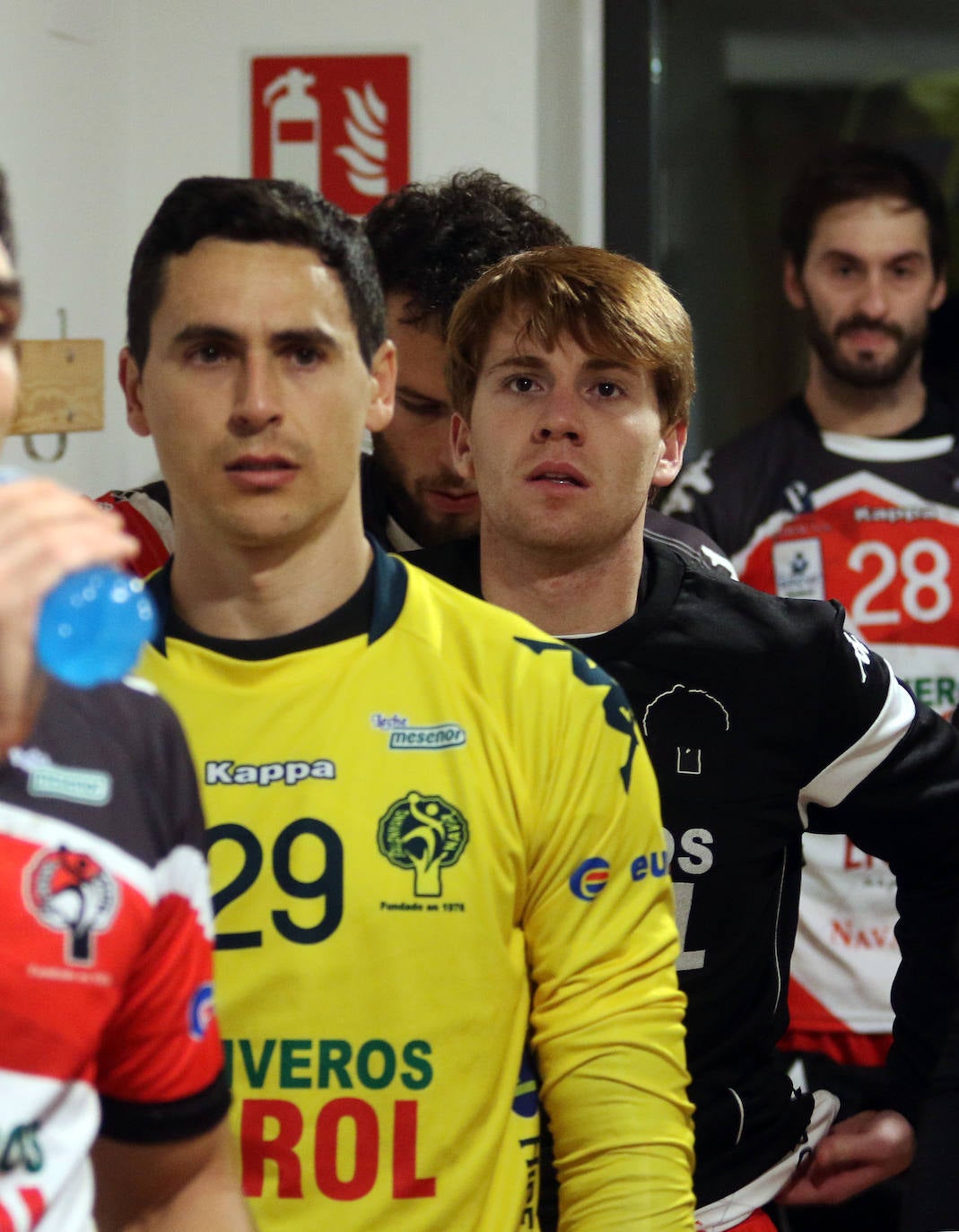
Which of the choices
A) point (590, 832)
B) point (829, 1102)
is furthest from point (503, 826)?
point (829, 1102)

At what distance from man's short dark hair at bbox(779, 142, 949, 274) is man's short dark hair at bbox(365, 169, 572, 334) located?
1.31m

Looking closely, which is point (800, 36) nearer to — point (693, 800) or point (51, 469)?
point (51, 469)

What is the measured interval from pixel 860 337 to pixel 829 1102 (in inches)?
71.8

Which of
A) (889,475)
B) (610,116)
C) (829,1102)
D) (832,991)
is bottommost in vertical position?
(832,991)

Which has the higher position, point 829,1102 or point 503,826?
point 503,826

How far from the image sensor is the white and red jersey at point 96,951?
34.4 inches

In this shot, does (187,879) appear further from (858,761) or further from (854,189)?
(854,189)

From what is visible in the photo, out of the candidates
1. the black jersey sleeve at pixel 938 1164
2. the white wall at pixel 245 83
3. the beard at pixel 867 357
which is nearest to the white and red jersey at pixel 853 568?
the beard at pixel 867 357

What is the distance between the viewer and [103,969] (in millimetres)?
912

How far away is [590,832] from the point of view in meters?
1.27

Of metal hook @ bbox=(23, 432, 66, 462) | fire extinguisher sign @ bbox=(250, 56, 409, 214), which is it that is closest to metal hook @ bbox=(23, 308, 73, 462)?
metal hook @ bbox=(23, 432, 66, 462)

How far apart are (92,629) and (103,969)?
0.98 ft

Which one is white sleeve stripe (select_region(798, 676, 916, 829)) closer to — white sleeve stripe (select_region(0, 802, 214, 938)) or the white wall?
white sleeve stripe (select_region(0, 802, 214, 938))

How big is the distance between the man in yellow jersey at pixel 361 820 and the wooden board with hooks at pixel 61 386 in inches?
53.4
